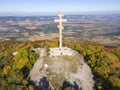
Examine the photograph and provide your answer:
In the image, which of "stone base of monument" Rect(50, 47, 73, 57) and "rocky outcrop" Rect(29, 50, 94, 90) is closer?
"rocky outcrop" Rect(29, 50, 94, 90)

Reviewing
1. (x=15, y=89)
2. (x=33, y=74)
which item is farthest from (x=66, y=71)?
(x=15, y=89)

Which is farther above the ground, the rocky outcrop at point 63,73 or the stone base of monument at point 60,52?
the stone base of monument at point 60,52

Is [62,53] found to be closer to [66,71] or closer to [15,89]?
[66,71]

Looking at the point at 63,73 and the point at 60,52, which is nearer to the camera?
the point at 63,73

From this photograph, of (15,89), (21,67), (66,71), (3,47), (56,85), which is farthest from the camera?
(3,47)

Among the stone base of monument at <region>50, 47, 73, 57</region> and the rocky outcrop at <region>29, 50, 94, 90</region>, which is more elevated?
the stone base of monument at <region>50, 47, 73, 57</region>

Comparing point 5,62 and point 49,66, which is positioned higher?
point 49,66

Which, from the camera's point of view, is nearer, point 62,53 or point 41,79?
point 41,79

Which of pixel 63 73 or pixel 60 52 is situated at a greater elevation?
pixel 60 52

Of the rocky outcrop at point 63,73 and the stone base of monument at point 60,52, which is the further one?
the stone base of monument at point 60,52

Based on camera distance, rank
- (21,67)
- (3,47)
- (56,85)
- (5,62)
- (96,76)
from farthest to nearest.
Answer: (3,47), (5,62), (21,67), (96,76), (56,85)

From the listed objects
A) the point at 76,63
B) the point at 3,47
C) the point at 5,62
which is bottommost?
the point at 3,47
